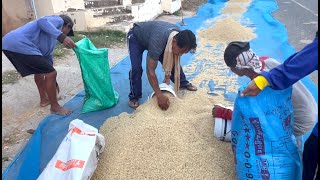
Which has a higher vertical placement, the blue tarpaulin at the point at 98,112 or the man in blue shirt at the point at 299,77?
the man in blue shirt at the point at 299,77

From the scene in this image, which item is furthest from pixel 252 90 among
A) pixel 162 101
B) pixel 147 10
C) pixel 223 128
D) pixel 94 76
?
pixel 147 10

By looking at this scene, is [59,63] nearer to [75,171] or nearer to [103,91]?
[103,91]

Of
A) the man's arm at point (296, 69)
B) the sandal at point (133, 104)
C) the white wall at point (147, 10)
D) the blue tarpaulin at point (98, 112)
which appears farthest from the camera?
the white wall at point (147, 10)

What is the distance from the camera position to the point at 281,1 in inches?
417

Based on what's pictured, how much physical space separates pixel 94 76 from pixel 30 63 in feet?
2.10

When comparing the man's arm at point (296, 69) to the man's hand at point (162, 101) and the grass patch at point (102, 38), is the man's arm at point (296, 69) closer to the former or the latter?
the man's hand at point (162, 101)

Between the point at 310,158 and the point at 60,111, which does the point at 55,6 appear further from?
the point at 310,158

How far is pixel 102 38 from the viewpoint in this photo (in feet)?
20.2

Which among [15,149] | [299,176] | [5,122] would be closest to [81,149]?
[15,149]

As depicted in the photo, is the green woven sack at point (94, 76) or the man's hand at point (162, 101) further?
the green woven sack at point (94, 76)

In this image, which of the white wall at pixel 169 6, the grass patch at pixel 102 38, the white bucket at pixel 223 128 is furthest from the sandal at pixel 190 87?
the white wall at pixel 169 6

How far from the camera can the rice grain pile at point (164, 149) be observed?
2.18 m

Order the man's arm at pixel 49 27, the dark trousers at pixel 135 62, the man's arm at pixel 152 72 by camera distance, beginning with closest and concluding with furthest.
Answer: the man's arm at pixel 152 72
the man's arm at pixel 49 27
the dark trousers at pixel 135 62

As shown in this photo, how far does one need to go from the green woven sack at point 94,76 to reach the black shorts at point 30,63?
356mm
